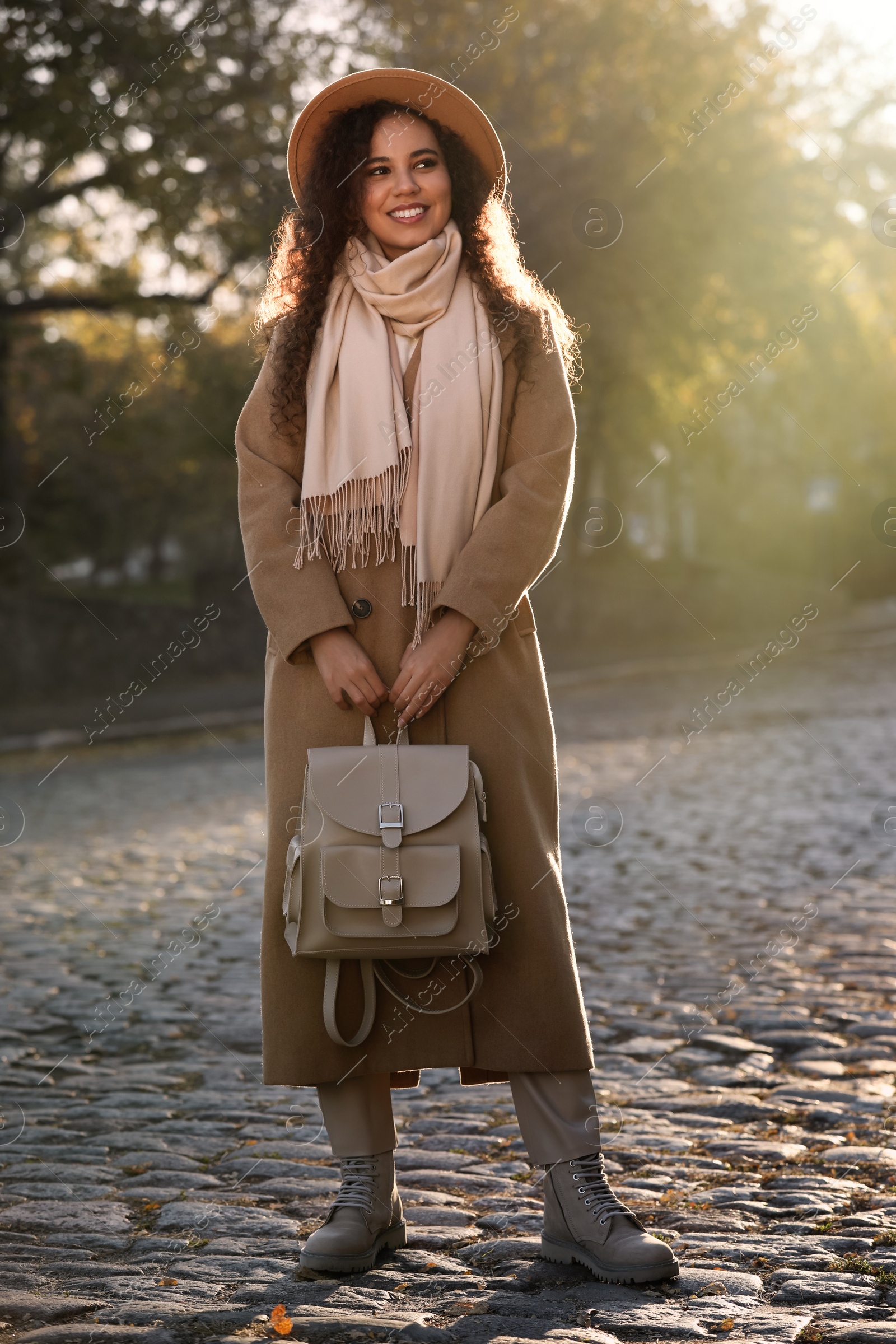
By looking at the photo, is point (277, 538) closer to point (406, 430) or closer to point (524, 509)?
point (406, 430)

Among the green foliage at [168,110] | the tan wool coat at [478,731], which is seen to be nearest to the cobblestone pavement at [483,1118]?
the tan wool coat at [478,731]

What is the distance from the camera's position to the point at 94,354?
3834 centimetres

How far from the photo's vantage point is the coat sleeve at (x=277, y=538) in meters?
3.32

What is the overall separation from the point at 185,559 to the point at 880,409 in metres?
32.7

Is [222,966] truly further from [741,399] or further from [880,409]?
[880,409]

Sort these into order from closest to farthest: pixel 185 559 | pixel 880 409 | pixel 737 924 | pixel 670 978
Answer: pixel 670 978 < pixel 737 924 < pixel 880 409 < pixel 185 559

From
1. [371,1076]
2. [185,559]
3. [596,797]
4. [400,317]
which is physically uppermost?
[185,559]

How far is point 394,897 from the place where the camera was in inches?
122

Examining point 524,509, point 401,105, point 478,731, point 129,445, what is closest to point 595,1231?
point 478,731

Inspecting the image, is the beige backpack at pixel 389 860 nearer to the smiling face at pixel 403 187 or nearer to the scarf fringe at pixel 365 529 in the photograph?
the scarf fringe at pixel 365 529

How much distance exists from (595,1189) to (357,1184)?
521mm

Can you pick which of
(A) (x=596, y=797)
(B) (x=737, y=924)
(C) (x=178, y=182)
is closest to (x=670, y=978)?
(B) (x=737, y=924)

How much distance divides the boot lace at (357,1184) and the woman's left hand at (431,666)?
977 millimetres

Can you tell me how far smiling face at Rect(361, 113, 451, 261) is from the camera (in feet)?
11.3
